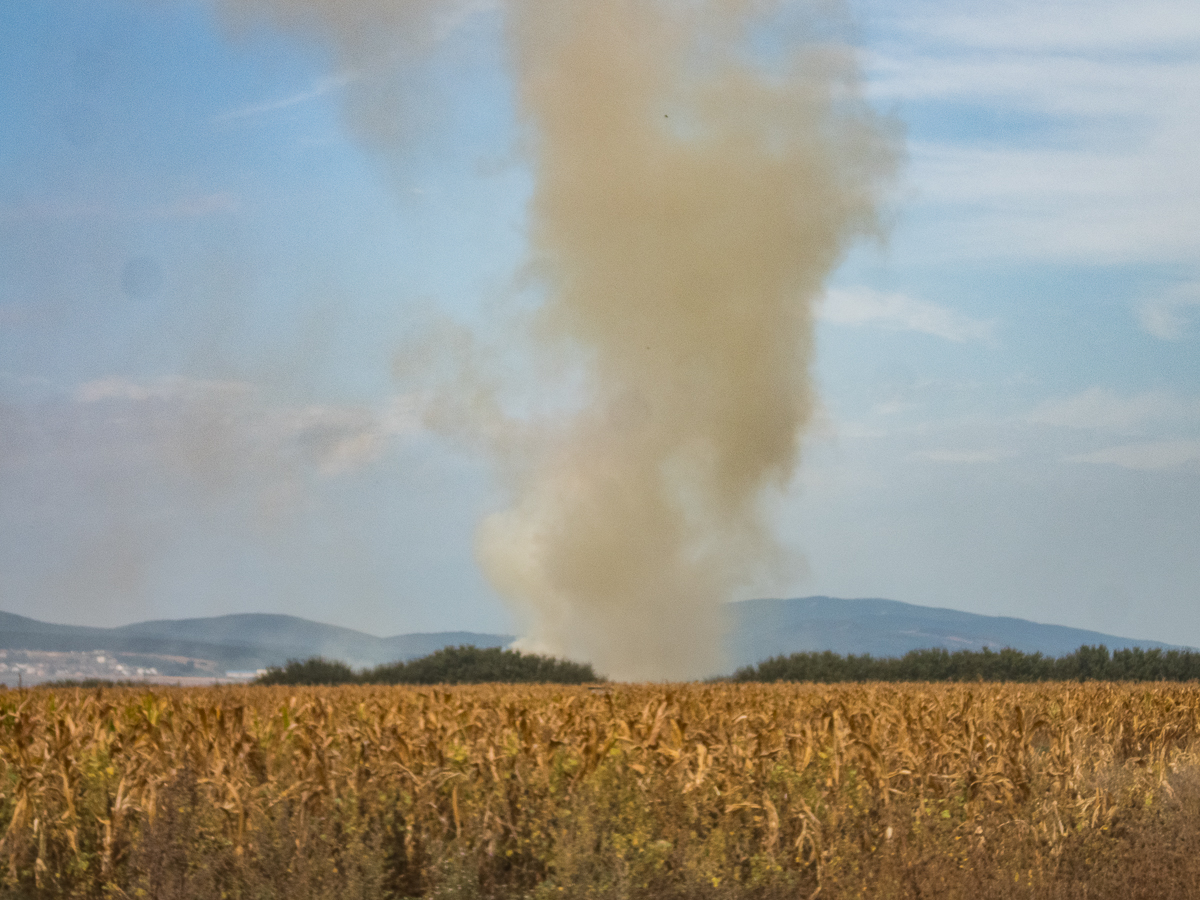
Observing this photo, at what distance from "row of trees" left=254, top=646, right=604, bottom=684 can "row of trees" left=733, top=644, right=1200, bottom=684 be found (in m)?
5.01

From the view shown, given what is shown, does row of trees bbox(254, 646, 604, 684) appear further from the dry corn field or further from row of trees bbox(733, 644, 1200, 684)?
the dry corn field

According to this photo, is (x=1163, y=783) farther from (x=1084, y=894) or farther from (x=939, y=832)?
(x=939, y=832)

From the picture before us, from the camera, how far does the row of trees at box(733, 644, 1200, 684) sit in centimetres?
3017

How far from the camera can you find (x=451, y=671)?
29625 mm

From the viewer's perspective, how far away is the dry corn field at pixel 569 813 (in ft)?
28.2

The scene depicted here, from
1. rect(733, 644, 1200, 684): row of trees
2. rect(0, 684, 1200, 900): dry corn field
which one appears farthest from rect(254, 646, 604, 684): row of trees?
rect(0, 684, 1200, 900): dry corn field

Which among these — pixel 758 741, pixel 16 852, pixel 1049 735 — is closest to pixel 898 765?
pixel 758 741

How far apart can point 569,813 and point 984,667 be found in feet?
82.0

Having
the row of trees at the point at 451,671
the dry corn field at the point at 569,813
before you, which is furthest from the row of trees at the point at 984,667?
the dry corn field at the point at 569,813

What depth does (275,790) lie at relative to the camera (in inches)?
356

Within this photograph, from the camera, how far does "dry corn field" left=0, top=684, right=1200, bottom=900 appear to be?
338 inches

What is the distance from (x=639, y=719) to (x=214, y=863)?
460 centimetres

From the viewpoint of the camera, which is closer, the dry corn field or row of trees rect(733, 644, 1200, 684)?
the dry corn field

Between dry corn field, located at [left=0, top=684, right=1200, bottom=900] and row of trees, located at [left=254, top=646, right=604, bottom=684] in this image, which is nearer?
dry corn field, located at [left=0, top=684, right=1200, bottom=900]
